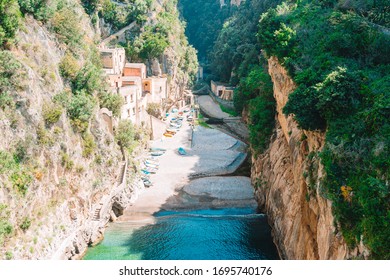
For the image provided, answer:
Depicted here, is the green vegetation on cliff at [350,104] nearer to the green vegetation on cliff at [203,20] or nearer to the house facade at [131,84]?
the house facade at [131,84]

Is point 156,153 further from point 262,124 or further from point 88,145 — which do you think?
point 88,145

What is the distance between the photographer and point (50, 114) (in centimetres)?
2950

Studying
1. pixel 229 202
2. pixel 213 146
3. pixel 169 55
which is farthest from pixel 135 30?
pixel 229 202

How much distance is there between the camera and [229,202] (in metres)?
41.8

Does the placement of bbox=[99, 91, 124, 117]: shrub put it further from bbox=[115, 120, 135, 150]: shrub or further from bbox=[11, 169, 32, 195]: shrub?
bbox=[11, 169, 32, 195]: shrub

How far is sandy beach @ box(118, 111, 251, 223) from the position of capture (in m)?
41.6

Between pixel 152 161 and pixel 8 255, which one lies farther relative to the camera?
pixel 152 161

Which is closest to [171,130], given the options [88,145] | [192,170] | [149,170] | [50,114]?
[192,170]

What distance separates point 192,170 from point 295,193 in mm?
21299

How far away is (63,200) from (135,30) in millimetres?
44727

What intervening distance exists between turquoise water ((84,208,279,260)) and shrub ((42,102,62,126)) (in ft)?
37.5

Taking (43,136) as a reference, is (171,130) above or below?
below

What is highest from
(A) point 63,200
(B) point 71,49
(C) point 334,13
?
(C) point 334,13
